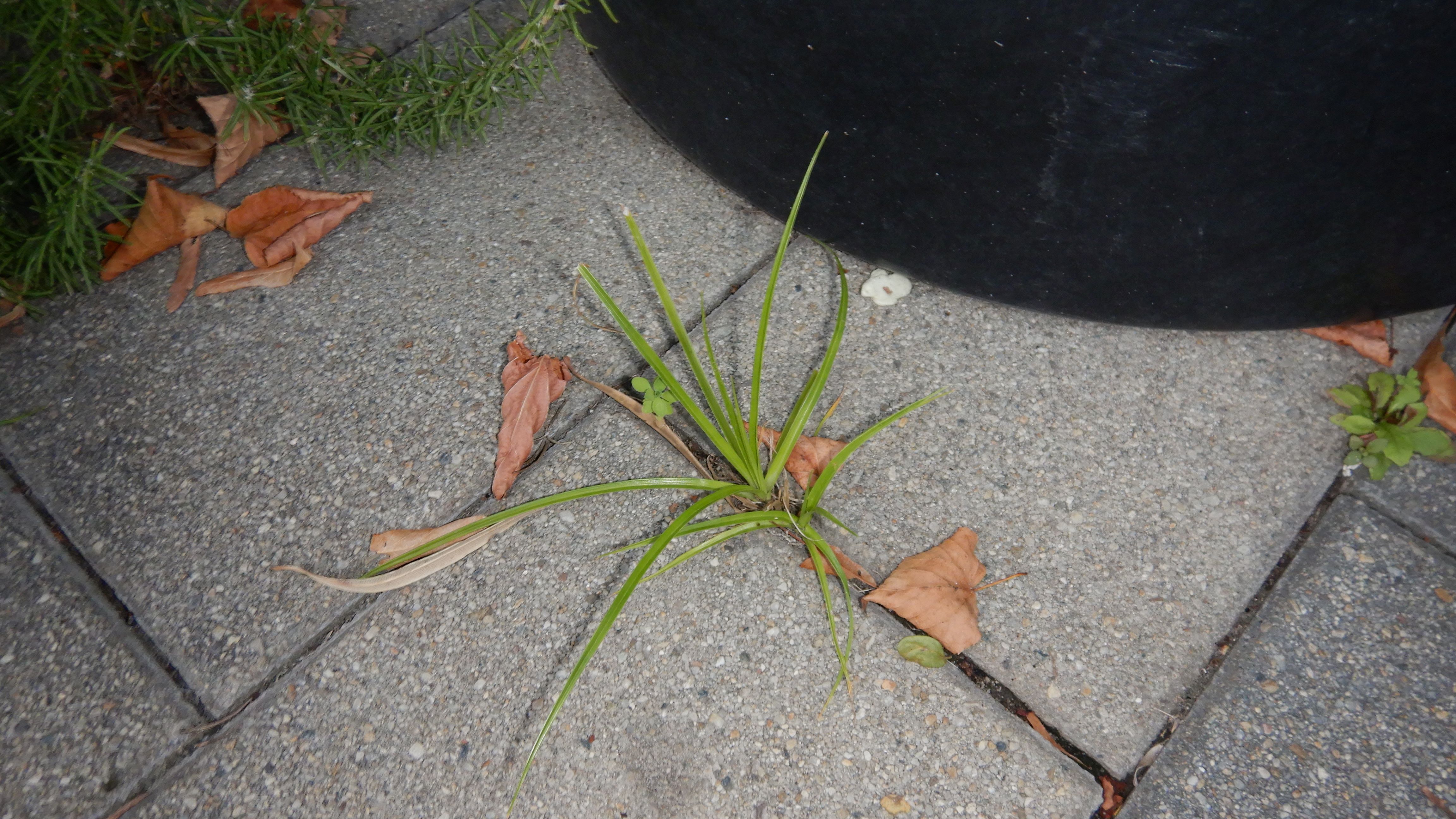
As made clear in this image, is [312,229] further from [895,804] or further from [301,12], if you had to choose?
[895,804]

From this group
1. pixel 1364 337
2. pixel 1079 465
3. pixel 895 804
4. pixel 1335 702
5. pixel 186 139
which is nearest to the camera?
pixel 895 804

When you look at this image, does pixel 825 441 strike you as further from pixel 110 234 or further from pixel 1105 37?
pixel 110 234

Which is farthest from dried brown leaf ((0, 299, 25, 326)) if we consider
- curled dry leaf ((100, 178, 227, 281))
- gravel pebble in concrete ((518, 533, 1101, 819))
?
gravel pebble in concrete ((518, 533, 1101, 819))

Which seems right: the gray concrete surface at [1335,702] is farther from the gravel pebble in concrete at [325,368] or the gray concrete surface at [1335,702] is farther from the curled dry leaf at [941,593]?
the gravel pebble in concrete at [325,368]

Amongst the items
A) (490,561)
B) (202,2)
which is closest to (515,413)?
(490,561)

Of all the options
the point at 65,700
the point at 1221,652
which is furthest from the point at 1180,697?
the point at 65,700

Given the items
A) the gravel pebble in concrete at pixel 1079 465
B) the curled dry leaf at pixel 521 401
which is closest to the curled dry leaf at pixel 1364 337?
the gravel pebble in concrete at pixel 1079 465
